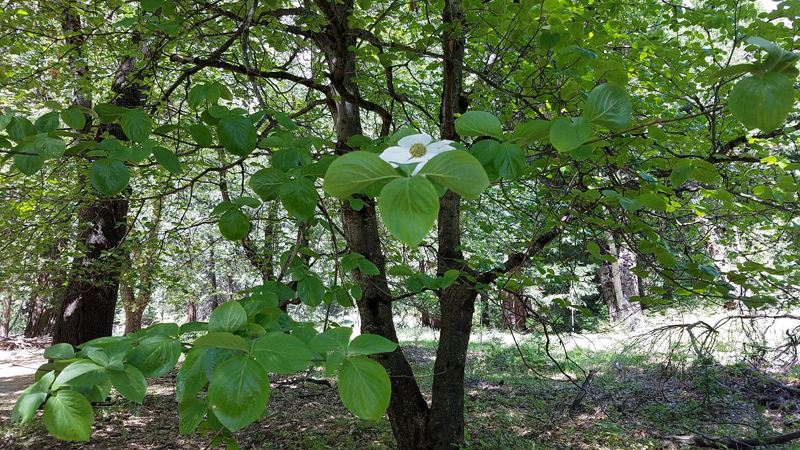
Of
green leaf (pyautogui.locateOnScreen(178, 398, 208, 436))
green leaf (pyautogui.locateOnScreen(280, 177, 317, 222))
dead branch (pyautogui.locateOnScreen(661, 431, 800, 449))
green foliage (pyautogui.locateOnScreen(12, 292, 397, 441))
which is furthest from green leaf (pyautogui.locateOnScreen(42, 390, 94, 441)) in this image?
dead branch (pyautogui.locateOnScreen(661, 431, 800, 449))

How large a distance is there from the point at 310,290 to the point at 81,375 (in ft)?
2.47

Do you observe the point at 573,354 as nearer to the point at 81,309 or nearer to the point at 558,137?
the point at 81,309

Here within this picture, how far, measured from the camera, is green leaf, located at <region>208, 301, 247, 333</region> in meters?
0.69

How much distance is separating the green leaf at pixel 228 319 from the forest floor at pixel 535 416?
3.47 m

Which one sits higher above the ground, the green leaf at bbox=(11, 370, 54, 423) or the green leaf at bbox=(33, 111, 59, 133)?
the green leaf at bbox=(33, 111, 59, 133)

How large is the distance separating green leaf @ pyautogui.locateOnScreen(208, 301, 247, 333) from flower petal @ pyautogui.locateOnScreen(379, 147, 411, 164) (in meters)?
0.37

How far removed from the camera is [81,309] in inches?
211

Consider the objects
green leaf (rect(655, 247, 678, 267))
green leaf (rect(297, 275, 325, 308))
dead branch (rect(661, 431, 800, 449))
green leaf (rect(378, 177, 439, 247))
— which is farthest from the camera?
dead branch (rect(661, 431, 800, 449))

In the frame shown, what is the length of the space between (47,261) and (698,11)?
6.61 metres

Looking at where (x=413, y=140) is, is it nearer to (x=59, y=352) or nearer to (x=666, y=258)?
(x=59, y=352)

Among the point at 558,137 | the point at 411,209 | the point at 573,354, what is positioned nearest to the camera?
the point at 411,209

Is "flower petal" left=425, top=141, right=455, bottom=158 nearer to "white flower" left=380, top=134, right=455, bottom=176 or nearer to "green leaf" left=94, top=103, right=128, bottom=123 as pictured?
"white flower" left=380, top=134, right=455, bottom=176

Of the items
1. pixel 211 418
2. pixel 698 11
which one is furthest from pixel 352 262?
pixel 698 11

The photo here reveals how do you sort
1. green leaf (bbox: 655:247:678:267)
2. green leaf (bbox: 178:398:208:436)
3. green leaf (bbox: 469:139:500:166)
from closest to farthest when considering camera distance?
green leaf (bbox: 469:139:500:166) → green leaf (bbox: 178:398:208:436) → green leaf (bbox: 655:247:678:267)
